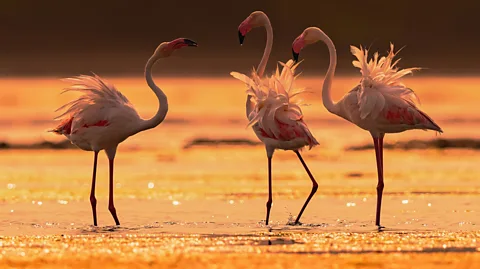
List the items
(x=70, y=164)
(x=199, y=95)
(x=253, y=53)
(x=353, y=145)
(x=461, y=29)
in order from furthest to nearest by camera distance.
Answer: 1. (x=461, y=29)
2. (x=253, y=53)
3. (x=199, y=95)
4. (x=353, y=145)
5. (x=70, y=164)

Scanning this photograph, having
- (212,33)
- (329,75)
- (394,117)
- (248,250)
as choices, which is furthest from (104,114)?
(212,33)

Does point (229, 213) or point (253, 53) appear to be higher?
point (253, 53)

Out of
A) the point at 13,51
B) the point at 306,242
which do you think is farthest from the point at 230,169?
the point at 13,51

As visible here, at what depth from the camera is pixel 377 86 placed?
1301 cm

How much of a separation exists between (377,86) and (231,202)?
208 cm

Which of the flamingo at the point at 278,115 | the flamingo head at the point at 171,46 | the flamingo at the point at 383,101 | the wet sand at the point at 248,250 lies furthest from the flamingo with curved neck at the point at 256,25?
the wet sand at the point at 248,250

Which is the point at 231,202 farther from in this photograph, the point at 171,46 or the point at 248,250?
the point at 248,250

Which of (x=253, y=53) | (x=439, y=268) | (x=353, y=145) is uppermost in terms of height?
(x=253, y=53)

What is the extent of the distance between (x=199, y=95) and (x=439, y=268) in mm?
21574

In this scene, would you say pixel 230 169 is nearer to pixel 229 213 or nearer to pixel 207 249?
pixel 229 213

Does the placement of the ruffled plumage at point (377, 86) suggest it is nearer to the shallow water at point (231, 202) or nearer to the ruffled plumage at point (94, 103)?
the shallow water at point (231, 202)

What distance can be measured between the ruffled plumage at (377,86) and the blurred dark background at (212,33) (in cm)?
2699

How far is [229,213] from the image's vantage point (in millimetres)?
13016

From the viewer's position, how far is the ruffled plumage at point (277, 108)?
13117mm
